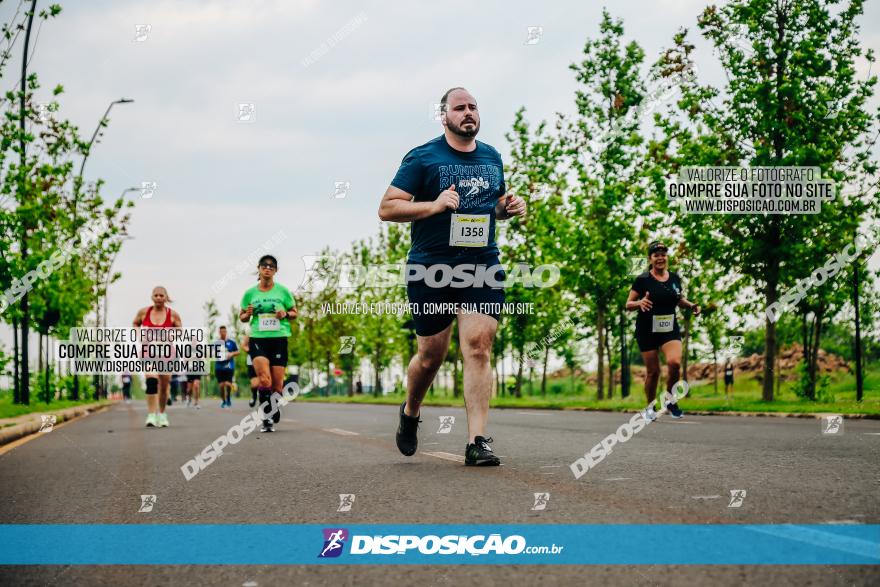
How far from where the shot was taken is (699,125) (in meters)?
20.5

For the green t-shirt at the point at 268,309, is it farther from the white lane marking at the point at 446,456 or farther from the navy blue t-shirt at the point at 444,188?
the navy blue t-shirt at the point at 444,188

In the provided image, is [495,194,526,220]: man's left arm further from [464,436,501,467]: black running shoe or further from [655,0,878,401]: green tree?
[655,0,878,401]: green tree

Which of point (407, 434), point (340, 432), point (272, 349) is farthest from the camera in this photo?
point (272, 349)

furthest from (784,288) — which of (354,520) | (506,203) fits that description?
(354,520)

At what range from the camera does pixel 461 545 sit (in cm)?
336

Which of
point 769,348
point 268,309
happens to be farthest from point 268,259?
point 769,348

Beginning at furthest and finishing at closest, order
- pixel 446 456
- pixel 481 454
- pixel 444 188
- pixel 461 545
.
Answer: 1. pixel 446 456
2. pixel 444 188
3. pixel 481 454
4. pixel 461 545

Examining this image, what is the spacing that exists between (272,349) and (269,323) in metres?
0.43

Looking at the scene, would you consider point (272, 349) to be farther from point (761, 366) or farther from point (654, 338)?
point (761, 366)

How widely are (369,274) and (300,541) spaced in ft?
144

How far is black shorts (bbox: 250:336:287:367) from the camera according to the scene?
39.0 feet

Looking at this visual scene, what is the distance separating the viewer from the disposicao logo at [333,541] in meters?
3.34

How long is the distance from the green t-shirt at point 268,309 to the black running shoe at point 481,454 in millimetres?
6145

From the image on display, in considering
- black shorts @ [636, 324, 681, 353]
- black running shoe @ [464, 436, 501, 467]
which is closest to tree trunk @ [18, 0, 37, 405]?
black shorts @ [636, 324, 681, 353]
